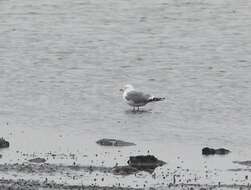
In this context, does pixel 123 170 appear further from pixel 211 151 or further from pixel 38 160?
pixel 211 151

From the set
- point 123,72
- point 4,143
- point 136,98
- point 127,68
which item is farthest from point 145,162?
point 127,68

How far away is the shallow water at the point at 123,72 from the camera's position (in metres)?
18.5

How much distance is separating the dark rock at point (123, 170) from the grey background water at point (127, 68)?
2.93m

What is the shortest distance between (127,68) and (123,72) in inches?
20.5

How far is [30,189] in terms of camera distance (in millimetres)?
13133

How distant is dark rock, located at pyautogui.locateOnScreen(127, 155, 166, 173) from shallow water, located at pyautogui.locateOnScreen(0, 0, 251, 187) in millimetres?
1083

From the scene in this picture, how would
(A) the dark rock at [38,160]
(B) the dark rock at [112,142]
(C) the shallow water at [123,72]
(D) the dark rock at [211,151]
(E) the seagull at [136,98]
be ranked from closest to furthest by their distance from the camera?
1. (A) the dark rock at [38,160]
2. (D) the dark rock at [211,151]
3. (B) the dark rock at [112,142]
4. (C) the shallow water at [123,72]
5. (E) the seagull at [136,98]

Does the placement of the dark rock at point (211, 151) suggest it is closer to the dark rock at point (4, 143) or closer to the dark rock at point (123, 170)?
the dark rock at point (123, 170)

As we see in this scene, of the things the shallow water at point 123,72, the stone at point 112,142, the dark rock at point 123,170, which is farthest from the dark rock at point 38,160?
the stone at point 112,142

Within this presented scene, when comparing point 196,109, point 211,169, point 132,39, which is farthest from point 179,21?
point 211,169

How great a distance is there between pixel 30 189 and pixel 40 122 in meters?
6.29

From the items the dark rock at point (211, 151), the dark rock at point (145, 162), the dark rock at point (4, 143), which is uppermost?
the dark rock at point (4, 143)

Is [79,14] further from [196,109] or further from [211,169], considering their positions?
[211,169]

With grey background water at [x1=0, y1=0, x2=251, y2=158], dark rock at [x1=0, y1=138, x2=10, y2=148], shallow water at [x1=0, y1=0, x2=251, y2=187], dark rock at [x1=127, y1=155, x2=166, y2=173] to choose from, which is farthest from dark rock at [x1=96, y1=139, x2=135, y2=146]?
dark rock at [x1=127, y1=155, x2=166, y2=173]
